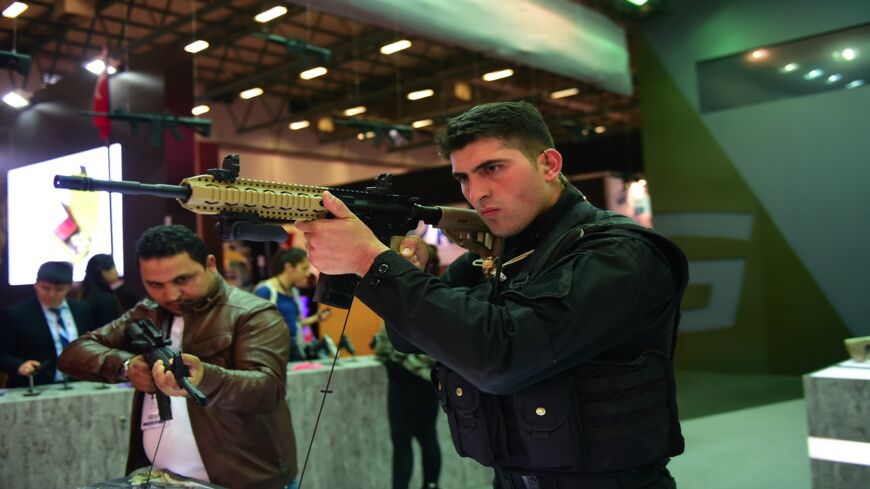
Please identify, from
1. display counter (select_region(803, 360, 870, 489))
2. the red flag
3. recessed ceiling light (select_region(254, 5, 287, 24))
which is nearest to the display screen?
the red flag

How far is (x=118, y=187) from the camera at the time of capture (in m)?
1.18

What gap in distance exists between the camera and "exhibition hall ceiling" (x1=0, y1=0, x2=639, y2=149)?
3719 mm

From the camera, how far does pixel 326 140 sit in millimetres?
14227

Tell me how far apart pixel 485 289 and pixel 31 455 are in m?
2.20

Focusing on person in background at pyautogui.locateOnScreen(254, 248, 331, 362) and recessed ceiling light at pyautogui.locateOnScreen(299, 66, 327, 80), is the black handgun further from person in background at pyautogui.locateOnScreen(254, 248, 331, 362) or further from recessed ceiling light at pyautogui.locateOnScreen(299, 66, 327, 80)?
recessed ceiling light at pyautogui.locateOnScreen(299, 66, 327, 80)

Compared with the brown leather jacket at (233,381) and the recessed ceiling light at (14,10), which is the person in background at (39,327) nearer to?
the brown leather jacket at (233,381)

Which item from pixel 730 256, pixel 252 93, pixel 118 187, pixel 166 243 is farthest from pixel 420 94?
pixel 118 187

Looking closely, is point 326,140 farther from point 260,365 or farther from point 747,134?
point 260,365

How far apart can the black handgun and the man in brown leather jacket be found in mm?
41

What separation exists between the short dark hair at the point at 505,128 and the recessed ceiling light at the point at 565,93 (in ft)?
25.3

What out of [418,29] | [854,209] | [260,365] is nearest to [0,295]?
[260,365]

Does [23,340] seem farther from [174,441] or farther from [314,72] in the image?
[314,72]

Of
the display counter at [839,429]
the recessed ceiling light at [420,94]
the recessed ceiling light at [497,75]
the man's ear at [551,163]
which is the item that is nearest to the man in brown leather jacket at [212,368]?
the man's ear at [551,163]

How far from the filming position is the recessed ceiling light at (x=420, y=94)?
9578 millimetres
